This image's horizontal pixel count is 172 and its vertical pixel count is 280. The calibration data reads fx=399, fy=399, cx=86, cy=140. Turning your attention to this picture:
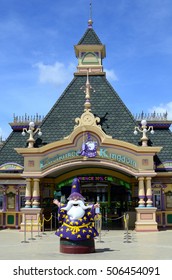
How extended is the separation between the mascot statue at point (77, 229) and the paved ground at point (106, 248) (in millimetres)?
274

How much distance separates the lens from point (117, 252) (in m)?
12.2

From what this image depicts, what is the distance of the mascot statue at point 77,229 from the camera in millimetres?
11461

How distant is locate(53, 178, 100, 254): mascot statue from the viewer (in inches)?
451

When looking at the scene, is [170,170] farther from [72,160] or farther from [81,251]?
[81,251]

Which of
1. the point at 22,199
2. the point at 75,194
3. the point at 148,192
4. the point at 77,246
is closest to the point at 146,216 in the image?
the point at 148,192

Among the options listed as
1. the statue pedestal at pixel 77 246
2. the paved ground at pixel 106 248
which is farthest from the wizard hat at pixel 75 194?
the paved ground at pixel 106 248

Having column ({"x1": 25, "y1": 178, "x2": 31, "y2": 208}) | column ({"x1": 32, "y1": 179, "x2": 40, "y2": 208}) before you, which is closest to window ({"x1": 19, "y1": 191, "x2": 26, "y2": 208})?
column ({"x1": 25, "y1": 178, "x2": 31, "y2": 208})

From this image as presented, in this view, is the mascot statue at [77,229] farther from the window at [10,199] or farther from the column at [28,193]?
the window at [10,199]

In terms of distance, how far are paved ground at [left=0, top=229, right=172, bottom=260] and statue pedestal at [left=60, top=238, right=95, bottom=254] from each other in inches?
7.7

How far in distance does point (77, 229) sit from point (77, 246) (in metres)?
0.48

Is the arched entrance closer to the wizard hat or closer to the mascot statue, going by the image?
the wizard hat

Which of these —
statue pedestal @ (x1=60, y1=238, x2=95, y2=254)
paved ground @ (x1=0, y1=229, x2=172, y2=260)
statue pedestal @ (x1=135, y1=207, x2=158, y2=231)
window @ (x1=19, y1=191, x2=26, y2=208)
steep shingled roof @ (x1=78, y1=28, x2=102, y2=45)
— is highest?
steep shingled roof @ (x1=78, y1=28, x2=102, y2=45)
